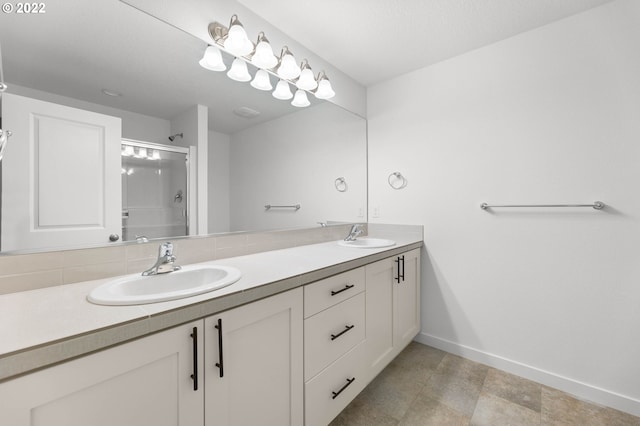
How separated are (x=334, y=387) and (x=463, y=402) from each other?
85 cm

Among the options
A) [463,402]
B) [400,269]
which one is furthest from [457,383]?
[400,269]

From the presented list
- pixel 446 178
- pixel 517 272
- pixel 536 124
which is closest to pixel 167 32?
pixel 446 178

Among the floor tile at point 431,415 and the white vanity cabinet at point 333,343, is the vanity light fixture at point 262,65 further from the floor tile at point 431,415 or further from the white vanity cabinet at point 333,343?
the floor tile at point 431,415

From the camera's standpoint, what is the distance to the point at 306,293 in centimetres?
109

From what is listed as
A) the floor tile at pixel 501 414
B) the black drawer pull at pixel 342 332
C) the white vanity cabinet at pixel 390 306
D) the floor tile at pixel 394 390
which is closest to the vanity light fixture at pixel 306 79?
the white vanity cabinet at pixel 390 306

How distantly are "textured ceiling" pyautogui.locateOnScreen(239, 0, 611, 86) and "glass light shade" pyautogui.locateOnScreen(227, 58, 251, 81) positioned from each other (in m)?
0.32

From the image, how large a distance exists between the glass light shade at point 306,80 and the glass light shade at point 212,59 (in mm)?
573

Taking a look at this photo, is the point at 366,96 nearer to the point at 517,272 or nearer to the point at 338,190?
the point at 338,190

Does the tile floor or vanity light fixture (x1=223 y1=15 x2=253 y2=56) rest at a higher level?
vanity light fixture (x1=223 y1=15 x2=253 y2=56)

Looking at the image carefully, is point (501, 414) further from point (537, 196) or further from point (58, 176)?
point (58, 176)

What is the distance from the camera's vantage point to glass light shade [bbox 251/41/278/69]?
1.47 meters

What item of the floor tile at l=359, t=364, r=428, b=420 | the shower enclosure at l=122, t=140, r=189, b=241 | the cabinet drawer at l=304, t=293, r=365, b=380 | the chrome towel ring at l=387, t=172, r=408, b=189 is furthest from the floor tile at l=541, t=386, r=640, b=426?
the shower enclosure at l=122, t=140, r=189, b=241

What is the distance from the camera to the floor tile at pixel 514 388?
1.51m

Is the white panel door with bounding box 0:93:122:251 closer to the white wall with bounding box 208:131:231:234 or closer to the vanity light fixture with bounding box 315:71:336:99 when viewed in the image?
the white wall with bounding box 208:131:231:234
